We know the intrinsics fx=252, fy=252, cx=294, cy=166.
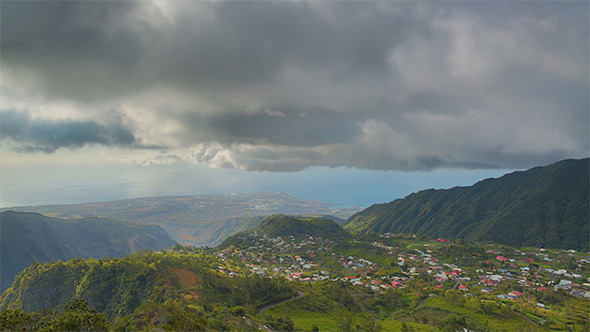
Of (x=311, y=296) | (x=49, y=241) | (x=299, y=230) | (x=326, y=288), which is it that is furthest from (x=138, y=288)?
(x=49, y=241)

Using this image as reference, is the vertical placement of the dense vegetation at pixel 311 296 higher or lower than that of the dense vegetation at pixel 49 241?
higher

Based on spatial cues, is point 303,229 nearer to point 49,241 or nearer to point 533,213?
point 533,213

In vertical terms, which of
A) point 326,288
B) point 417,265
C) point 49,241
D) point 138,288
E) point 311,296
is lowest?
point 49,241

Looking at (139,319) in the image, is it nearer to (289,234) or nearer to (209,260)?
(209,260)

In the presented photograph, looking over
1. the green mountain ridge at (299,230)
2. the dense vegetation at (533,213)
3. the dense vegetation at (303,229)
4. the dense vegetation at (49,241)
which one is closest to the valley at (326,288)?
the dense vegetation at (533,213)

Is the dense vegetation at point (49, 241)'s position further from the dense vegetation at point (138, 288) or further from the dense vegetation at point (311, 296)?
the dense vegetation at point (311, 296)

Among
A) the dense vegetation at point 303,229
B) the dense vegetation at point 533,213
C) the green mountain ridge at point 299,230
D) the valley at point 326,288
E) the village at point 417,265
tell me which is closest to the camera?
the valley at point 326,288

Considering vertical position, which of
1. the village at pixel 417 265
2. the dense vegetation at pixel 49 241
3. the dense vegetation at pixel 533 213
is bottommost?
the dense vegetation at pixel 49 241
